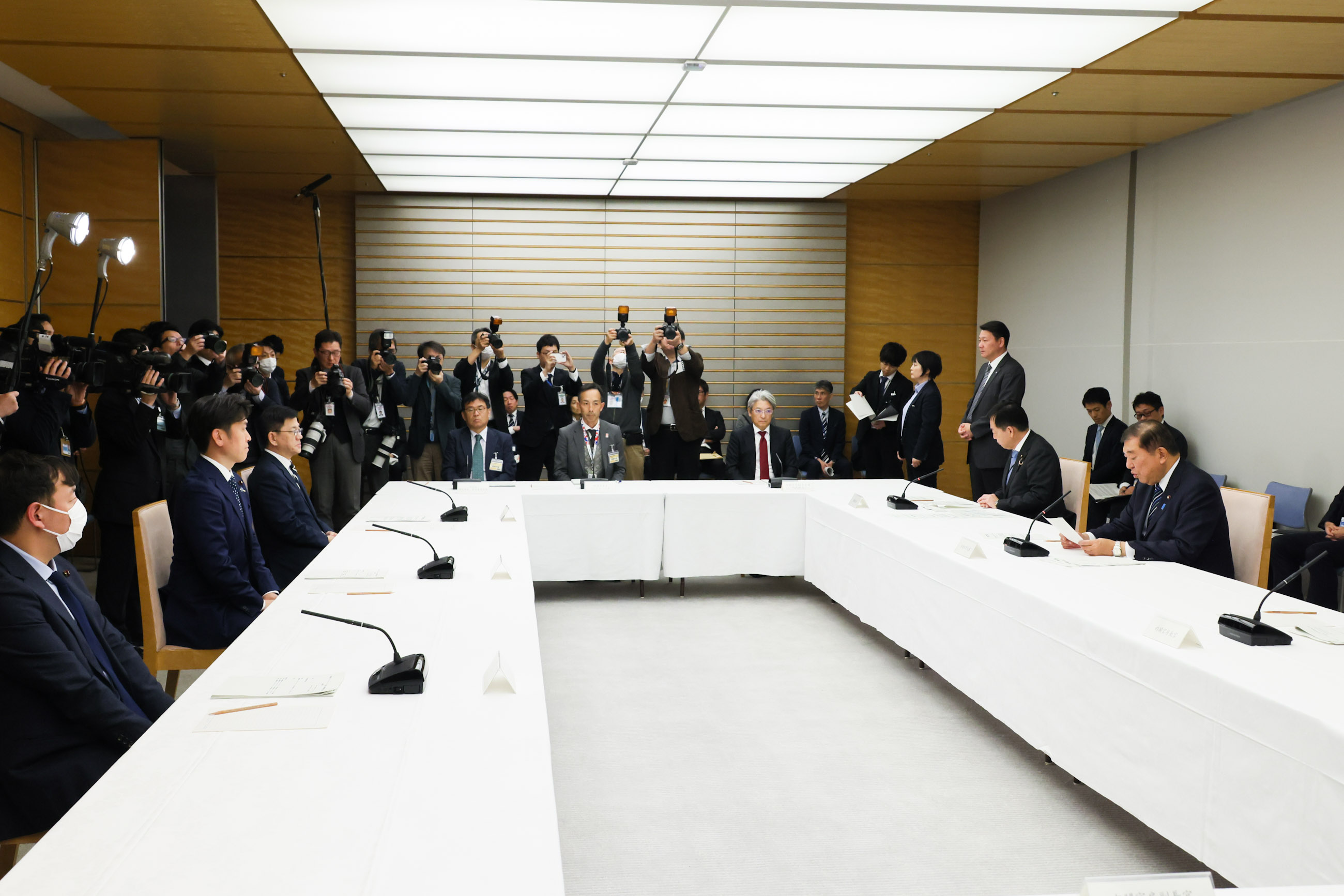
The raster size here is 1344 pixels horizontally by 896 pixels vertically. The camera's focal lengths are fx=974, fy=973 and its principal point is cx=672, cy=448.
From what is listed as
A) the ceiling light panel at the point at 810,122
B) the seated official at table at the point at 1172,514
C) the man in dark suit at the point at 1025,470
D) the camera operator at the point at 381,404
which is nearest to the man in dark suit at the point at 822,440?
the ceiling light panel at the point at 810,122

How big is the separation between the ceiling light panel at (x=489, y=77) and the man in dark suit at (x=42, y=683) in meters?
3.33

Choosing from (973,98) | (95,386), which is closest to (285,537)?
(95,386)

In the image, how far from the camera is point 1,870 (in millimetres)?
2023

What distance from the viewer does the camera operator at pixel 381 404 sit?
6793 millimetres

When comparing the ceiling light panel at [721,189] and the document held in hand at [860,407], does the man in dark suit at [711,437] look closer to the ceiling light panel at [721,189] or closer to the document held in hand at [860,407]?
the document held in hand at [860,407]

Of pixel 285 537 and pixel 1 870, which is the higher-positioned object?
pixel 285 537

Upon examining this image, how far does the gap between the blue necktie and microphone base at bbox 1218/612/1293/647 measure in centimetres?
251

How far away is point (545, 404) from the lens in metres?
6.92

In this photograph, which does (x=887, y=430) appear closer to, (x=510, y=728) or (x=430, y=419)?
(x=430, y=419)

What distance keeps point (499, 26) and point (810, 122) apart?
7.50 ft

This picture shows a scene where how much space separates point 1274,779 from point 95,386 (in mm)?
4727

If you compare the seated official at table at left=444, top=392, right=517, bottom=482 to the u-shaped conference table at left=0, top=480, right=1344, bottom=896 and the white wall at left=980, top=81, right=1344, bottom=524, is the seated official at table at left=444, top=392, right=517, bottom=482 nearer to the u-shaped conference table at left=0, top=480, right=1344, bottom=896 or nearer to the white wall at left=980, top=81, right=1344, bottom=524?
the u-shaped conference table at left=0, top=480, right=1344, bottom=896

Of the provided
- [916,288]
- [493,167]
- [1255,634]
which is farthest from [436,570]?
[916,288]

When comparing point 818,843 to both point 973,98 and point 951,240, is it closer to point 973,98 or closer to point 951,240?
point 973,98
